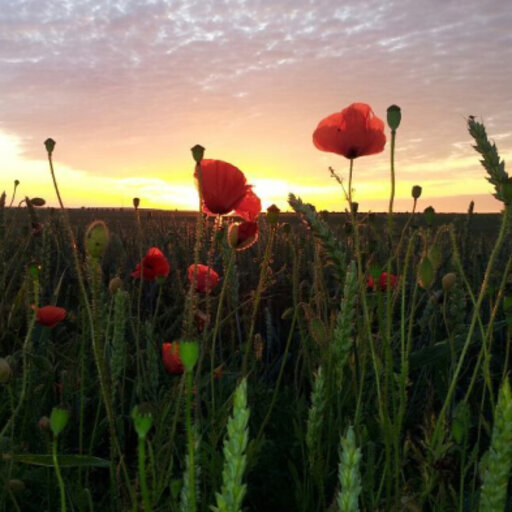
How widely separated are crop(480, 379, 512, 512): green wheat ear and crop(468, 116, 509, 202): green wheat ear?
1.69ft

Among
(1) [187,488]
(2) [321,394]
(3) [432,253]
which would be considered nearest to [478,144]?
(3) [432,253]

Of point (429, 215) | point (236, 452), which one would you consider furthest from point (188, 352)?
point (429, 215)

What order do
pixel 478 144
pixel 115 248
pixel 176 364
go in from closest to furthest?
1. pixel 478 144
2. pixel 176 364
3. pixel 115 248

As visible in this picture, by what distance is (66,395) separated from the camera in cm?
159

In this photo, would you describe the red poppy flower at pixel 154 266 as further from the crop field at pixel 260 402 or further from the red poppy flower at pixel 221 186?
the red poppy flower at pixel 221 186

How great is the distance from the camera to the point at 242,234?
1.73m

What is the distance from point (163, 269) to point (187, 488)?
1441 mm

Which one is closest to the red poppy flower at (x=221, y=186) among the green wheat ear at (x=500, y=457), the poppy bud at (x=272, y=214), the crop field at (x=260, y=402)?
the crop field at (x=260, y=402)

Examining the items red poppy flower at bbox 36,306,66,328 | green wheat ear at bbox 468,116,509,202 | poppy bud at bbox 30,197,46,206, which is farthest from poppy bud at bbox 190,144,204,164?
poppy bud at bbox 30,197,46,206

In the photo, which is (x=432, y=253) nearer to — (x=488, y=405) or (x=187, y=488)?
(x=187, y=488)

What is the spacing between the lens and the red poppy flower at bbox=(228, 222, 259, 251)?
4.86 feet

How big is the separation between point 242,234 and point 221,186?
1.04ft

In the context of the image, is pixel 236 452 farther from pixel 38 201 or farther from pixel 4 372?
pixel 38 201

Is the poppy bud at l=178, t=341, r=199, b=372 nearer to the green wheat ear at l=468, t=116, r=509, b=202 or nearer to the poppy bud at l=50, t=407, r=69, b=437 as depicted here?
the poppy bud at l=50, t=407, r=69, b=437
